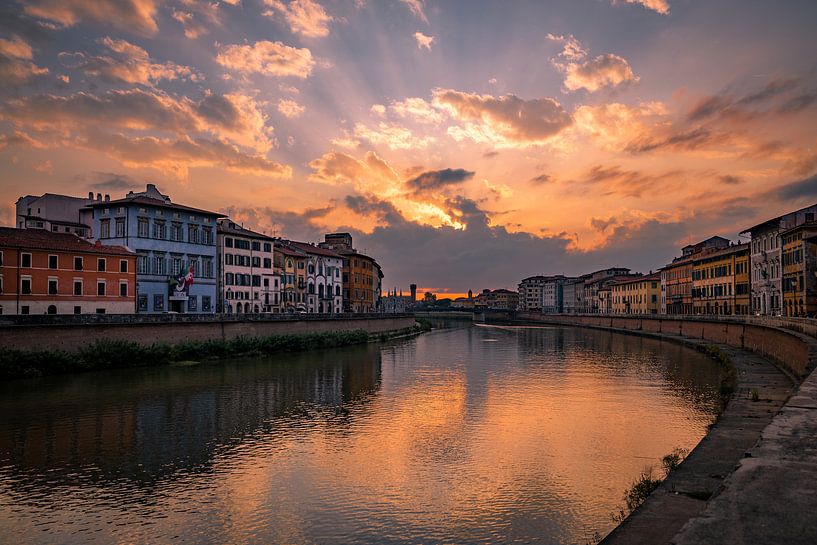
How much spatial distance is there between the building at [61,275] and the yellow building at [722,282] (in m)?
62.7

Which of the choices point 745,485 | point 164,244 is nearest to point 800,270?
point 745,485

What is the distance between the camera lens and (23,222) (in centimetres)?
7031

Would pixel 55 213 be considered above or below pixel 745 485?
above

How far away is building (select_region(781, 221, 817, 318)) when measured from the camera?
2117 inches

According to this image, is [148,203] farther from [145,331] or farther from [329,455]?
[329,455]

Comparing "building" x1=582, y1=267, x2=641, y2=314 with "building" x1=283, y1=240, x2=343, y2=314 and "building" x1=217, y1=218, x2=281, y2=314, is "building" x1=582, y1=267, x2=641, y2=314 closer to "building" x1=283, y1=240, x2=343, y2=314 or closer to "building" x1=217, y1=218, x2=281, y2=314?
"building" x1=283, y1=240, x2=343, y2=314

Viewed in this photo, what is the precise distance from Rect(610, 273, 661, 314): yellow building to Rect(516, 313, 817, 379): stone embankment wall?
857 cm

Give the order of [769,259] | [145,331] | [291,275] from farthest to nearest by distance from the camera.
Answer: [291,275] < [769,259] < [145,331]

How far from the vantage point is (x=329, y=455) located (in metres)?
19.1

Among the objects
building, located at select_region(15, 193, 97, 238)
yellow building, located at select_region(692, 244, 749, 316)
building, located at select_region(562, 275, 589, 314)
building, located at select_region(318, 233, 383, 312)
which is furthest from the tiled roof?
building, located at select_region(562, 275, 589, 314)

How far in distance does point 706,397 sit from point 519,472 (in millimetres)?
16399

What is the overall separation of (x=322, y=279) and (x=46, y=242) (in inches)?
1853

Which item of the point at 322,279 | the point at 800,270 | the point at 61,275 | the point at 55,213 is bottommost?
the point at 61,275

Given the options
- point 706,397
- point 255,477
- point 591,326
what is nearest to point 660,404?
point 706,397
